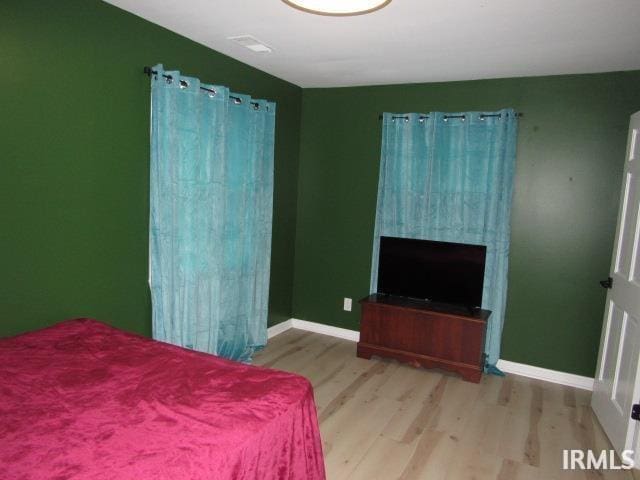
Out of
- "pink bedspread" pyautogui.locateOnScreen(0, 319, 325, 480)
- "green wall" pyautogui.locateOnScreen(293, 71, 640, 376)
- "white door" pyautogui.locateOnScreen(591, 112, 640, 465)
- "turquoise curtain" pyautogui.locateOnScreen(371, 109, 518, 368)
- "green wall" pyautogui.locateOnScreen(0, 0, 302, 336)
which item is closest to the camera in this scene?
"pink bedspread" pyautogui.locateOnScreen(0, 319, 325, 480)

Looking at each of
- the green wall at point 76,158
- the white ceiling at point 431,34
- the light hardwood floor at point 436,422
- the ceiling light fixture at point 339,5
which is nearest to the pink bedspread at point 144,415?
the green wall at point 76,158

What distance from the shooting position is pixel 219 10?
8.69 ft

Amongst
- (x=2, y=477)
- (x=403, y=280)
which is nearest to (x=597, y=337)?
(x=403, y=280)

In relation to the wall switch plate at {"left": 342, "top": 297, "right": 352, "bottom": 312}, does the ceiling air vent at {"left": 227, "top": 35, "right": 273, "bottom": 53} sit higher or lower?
higher

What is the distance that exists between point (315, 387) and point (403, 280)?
128 cm

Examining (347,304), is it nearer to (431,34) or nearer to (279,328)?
(279,328)

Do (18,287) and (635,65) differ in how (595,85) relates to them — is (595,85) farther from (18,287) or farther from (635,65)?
(18,287)

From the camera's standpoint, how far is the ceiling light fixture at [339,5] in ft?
4.86

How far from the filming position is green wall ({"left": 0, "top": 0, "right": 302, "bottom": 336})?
7.41 ft

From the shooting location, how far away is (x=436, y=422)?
2971 millimetres

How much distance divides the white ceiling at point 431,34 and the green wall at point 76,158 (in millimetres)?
275

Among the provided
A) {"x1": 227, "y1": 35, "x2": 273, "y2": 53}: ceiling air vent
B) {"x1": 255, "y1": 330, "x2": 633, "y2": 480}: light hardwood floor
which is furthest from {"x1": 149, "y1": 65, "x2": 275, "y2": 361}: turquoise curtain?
{"x1": 255, "y1": 330, "x2": 633, "y2": 480}: light hardwood floor

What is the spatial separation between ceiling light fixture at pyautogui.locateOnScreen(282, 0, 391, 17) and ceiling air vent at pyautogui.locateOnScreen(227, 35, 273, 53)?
173 cm

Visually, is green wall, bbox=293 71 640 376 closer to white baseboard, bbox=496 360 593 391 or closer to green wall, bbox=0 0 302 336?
white baseboard, bbox=496 360 593 391
